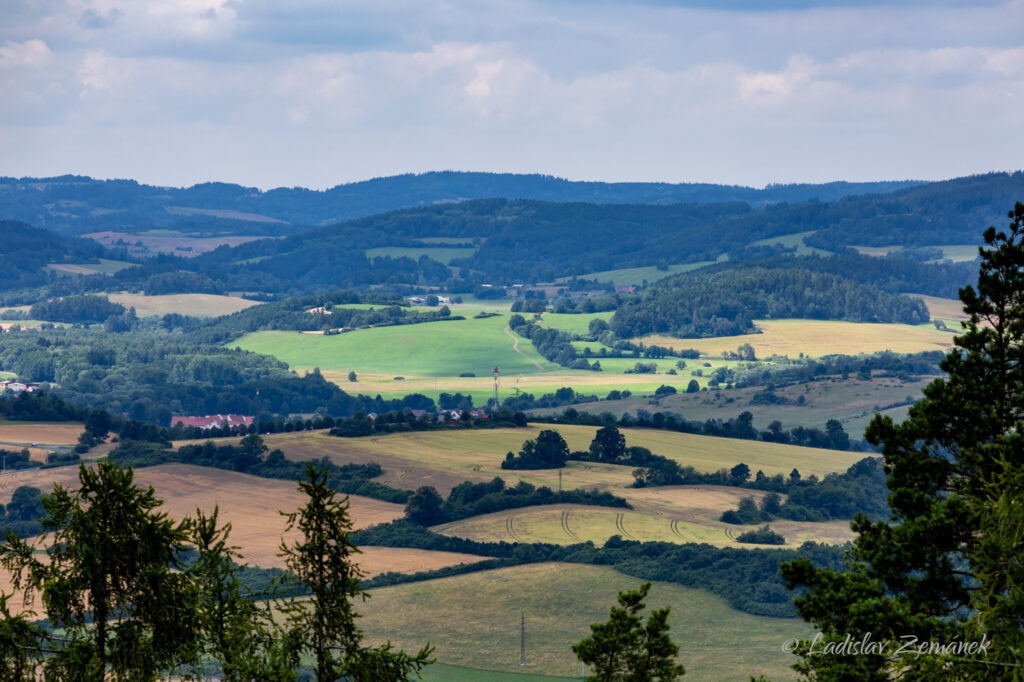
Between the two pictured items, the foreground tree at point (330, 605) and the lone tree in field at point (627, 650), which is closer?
the foreground tree at point (330, 605)

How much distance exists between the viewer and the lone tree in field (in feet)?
76.2

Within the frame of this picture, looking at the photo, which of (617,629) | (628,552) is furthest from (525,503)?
(617,629)

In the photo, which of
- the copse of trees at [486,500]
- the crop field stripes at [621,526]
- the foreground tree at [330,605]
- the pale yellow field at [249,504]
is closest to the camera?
the foreground tree at [330,605]

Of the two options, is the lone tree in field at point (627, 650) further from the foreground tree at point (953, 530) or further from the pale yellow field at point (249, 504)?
the pale yellow field at point (249, 504)

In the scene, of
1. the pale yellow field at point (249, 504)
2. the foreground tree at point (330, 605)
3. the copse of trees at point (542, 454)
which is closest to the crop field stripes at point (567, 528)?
the pale yellow field at point (249, 504)

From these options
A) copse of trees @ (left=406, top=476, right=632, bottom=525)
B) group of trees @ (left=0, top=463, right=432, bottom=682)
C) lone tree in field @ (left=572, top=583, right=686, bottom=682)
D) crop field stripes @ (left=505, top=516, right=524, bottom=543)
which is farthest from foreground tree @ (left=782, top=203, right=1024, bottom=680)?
copse of trees @ (left=406, top=476, right=632, bottom=525)

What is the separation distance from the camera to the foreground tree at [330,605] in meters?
18.5

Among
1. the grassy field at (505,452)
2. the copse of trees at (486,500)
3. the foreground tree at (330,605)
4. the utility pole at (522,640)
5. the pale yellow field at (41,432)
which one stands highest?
the foreground tree at (330,605)

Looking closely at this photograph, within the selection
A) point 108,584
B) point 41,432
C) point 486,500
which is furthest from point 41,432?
point 108,584

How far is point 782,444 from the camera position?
184 metres

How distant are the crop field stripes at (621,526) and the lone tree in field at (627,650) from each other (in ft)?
346

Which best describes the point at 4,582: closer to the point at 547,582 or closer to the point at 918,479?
the point at 547,582

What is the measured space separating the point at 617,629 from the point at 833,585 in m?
4.04

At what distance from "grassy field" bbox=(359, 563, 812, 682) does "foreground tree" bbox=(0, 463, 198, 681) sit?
72940mm
